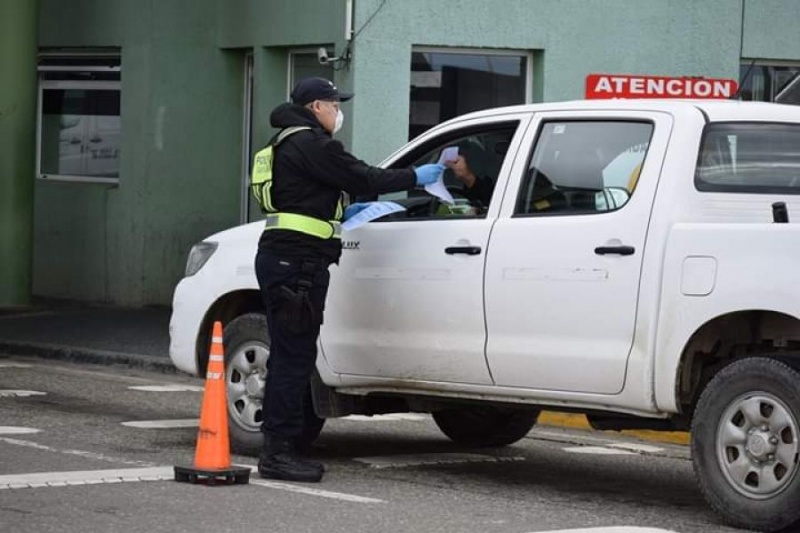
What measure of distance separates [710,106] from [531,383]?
1.58 meters

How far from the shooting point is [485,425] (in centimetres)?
1116

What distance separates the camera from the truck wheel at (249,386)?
10391 millimetres

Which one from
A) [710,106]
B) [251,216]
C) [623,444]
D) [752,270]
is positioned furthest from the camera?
[251,216]

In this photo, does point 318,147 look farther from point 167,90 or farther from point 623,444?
point 167,90

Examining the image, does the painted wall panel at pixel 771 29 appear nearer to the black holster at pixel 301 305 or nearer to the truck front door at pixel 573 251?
the truck front door at pixel 573 251

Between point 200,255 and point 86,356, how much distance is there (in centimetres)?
587

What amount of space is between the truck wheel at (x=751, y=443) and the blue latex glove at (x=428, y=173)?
1929 millimetres

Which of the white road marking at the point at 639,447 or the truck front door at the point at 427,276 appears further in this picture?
the white road marking at the point at 639,447

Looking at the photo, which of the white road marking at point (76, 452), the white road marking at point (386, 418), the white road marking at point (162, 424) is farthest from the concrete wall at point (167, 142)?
the white road marking at point (76, 452)

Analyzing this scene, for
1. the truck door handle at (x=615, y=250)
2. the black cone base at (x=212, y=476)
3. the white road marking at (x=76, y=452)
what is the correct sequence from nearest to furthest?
1. the truck door handle at (x=615, y=250)
2. the black cone base at (x=212, y=476)
3. the white road marking at (x=76, y=452)

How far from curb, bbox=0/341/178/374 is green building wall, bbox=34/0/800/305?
2.98 metres

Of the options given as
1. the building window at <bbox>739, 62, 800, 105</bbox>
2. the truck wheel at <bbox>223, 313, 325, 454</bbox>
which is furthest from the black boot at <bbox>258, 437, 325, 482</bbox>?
the building window at <bbox>739, 62, 800, 105</bbox>

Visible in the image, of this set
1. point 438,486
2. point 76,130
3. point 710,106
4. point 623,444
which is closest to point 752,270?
point 710,106

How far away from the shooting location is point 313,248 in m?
9.61
